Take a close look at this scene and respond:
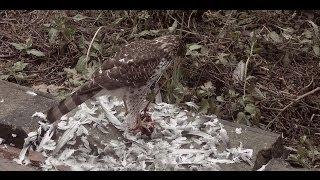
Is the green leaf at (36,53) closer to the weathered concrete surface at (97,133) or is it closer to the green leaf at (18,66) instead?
the green leaf at (18,66)

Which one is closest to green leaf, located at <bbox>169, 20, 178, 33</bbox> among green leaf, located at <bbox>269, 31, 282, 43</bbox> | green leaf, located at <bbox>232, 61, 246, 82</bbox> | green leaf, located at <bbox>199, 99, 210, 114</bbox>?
green leaf, located at <bbox>232, 61, 246, 82</bbox>

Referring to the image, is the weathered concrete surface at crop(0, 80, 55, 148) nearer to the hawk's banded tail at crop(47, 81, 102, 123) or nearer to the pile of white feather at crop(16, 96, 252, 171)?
the pile of white feather at crop(16, 96, 252, 171)

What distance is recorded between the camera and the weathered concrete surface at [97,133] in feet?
12.1

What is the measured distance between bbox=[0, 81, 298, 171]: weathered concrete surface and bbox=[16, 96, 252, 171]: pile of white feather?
0.05m

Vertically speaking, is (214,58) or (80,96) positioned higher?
(80,96)

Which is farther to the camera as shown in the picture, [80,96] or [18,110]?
[18,110]

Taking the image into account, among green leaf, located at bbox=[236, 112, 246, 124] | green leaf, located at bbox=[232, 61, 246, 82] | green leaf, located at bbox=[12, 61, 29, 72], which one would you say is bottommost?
green leaf, located at bbox=[236, 112, 246, 124]

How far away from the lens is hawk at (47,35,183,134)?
3.46 metres

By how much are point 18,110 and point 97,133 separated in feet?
1.87

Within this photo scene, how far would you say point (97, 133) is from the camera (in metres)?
3.76

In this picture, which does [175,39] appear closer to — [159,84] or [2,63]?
[159,84]

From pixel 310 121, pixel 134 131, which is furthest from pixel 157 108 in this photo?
pixel 310 121

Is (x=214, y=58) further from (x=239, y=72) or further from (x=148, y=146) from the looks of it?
(x=148, y=146)

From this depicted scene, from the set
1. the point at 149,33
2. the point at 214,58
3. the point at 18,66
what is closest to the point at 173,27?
the point at 149,33
